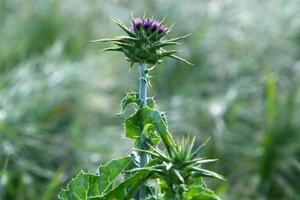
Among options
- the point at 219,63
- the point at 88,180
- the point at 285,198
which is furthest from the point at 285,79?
the point at 88,180

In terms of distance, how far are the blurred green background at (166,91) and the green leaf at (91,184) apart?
2.31 meters

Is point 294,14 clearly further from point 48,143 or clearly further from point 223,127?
point 48,143

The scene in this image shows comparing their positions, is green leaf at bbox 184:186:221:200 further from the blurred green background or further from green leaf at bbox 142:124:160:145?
the blurred green background

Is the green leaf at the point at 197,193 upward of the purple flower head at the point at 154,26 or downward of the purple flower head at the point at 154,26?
downward

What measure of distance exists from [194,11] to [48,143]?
2.68 metres

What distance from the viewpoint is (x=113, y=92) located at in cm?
562

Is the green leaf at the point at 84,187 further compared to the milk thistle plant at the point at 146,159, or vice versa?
the green leaf at the point at 84,187

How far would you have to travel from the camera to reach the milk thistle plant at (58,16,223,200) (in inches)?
43.7

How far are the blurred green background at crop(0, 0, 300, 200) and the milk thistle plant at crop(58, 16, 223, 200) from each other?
2.35 metres

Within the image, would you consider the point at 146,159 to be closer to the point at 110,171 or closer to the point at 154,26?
the point at 110,171

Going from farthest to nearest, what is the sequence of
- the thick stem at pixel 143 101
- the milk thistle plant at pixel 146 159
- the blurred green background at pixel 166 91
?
1. the blurred green background at pixel 166 91
2. the thick stem at pixel 143 101
3. the milk thistle plant at pixel 146 159

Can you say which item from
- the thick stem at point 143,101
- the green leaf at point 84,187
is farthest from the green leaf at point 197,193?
the green leaf at point 84,187

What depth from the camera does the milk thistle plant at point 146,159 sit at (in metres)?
1.11

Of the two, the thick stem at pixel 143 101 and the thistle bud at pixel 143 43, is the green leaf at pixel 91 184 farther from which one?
the thistle bud at pixel 143 43
